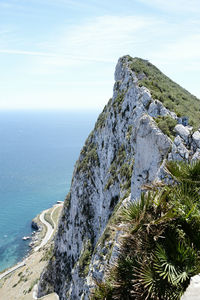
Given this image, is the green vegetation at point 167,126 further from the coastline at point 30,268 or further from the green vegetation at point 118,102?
the coastline at point 30,268

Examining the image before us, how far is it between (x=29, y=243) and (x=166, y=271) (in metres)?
83.8

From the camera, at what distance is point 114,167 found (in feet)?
89.4

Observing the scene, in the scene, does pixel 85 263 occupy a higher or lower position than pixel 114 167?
lower

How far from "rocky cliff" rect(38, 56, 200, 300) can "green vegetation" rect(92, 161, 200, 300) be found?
2.97 metres

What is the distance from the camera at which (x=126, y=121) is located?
92.2ft

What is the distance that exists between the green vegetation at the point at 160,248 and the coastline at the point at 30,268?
4319 cm

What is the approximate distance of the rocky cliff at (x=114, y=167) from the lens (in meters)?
16.7

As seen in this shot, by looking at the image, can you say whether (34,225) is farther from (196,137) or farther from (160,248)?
(160,248)

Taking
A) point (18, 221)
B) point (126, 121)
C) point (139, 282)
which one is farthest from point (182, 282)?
point (18, 221)

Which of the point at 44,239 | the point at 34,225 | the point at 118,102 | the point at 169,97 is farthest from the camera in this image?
the point at 34,225

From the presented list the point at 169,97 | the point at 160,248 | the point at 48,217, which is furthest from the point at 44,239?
the point at 160,248

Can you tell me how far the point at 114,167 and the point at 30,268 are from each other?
43.4 m

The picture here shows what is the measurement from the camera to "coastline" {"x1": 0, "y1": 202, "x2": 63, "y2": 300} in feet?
158

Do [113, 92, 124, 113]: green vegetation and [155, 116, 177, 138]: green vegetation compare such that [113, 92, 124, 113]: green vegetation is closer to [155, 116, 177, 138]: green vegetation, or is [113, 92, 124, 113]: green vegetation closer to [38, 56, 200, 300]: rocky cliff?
[38, 56, 200, 300]: rocky cliff
